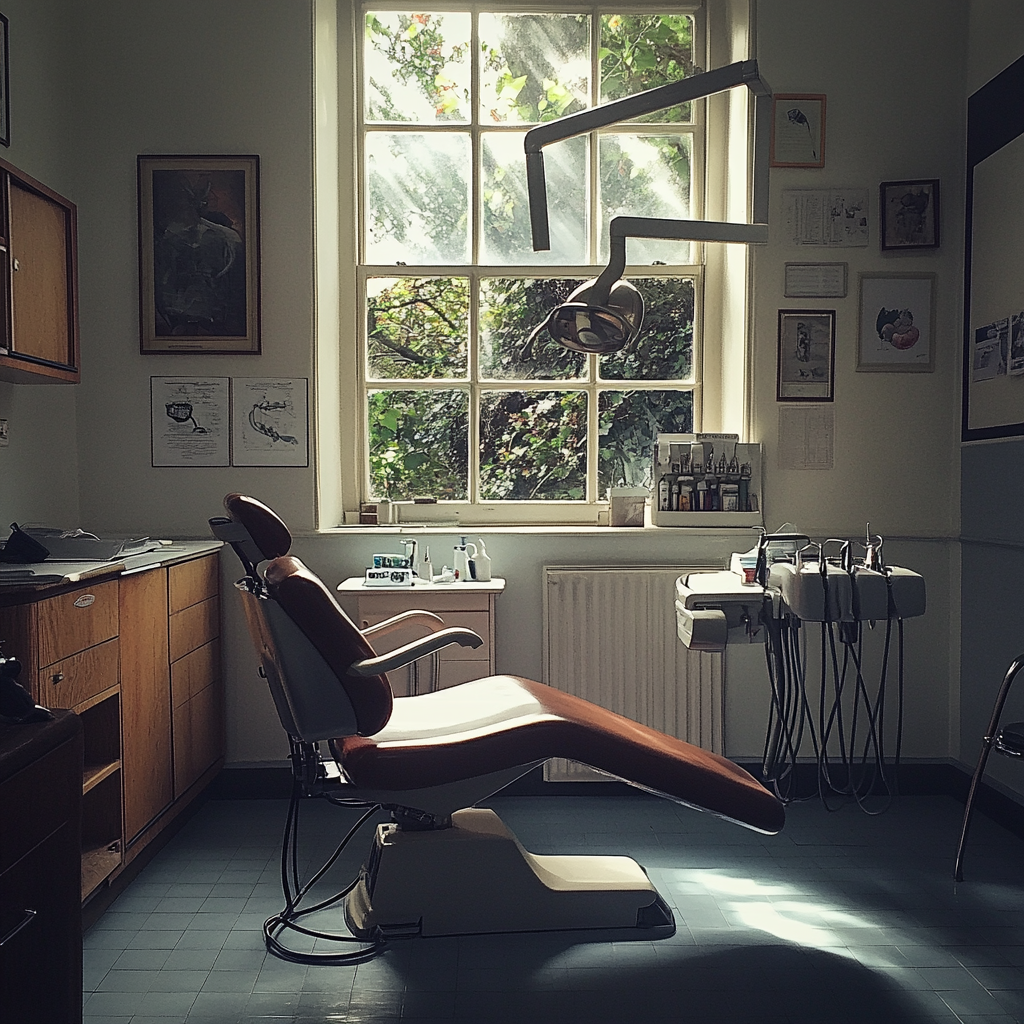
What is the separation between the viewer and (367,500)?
13.3 feet

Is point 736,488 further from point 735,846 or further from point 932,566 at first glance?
point 735,846

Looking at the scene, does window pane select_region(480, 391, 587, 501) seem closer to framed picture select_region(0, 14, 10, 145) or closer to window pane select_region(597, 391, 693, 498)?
window pane select_region(597, 391, 693, 498)

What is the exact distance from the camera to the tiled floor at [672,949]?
7.20ft

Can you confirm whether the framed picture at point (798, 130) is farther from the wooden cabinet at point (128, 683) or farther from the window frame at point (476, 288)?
the wooden cabinet at point (128, 683)

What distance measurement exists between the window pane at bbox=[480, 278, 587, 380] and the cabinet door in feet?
5.31

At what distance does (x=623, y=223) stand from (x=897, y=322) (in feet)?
5.83

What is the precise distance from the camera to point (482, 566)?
356 cm

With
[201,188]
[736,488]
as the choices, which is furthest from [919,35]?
[201,188]

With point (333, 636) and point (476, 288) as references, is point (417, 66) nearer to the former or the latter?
point (476, 288)

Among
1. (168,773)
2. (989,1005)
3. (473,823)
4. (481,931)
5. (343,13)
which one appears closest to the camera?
(989,1005)

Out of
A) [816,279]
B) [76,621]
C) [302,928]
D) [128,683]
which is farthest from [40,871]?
[816,279]

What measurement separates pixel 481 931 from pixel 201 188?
2.69 meters

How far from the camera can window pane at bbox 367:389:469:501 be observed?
4023 millimetres

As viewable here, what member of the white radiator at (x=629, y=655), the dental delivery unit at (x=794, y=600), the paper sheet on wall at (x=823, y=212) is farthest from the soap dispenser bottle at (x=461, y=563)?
the paper sheet on wall at (x=823, y=212)
